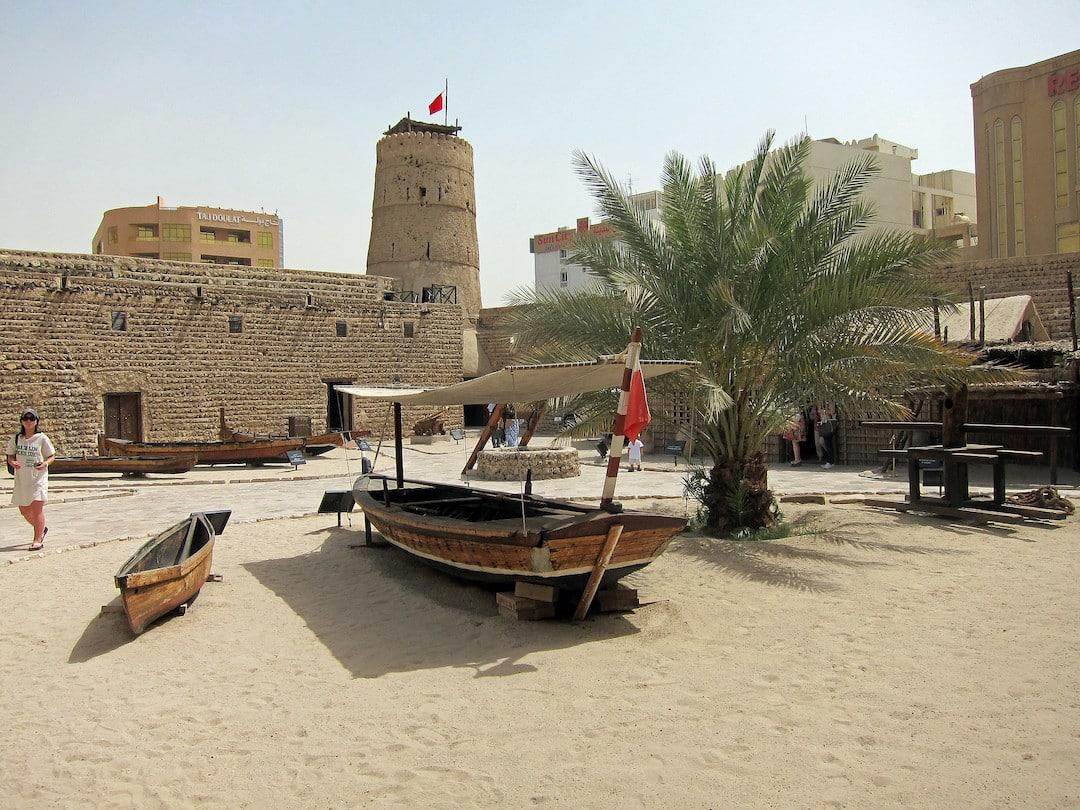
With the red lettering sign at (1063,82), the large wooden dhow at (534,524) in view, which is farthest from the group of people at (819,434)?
the red lettering sign at (1063,82)

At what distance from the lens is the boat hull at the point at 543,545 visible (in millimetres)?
6012

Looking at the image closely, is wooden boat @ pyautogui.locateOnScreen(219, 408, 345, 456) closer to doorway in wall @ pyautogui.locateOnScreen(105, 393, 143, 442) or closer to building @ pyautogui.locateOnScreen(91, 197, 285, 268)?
doorway in wall @ pyautogui.locateOnScreen(105, 393, 143, 442)

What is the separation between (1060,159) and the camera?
2905cm

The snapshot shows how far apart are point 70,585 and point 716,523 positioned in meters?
6.54

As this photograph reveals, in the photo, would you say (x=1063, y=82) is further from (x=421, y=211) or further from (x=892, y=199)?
(x=421, y=211)

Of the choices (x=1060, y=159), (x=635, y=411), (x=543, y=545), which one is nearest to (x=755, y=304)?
(x=635, y=411)

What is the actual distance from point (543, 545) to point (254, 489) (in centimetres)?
1030

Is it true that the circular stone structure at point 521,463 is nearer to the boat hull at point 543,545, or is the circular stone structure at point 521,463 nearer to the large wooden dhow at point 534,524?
the large wooden dhow at point 534,524

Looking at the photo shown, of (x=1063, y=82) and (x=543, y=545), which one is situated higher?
(x=1063, y=82)

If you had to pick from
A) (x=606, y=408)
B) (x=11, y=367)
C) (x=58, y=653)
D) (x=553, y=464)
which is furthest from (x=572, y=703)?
(x=11, y=367)

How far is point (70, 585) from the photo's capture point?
780 cm

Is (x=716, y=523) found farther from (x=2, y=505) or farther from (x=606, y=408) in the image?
Result: (x=2, y=505)

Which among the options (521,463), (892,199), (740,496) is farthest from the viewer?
(892,199)

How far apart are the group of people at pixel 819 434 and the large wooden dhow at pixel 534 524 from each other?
9489 millimetres
